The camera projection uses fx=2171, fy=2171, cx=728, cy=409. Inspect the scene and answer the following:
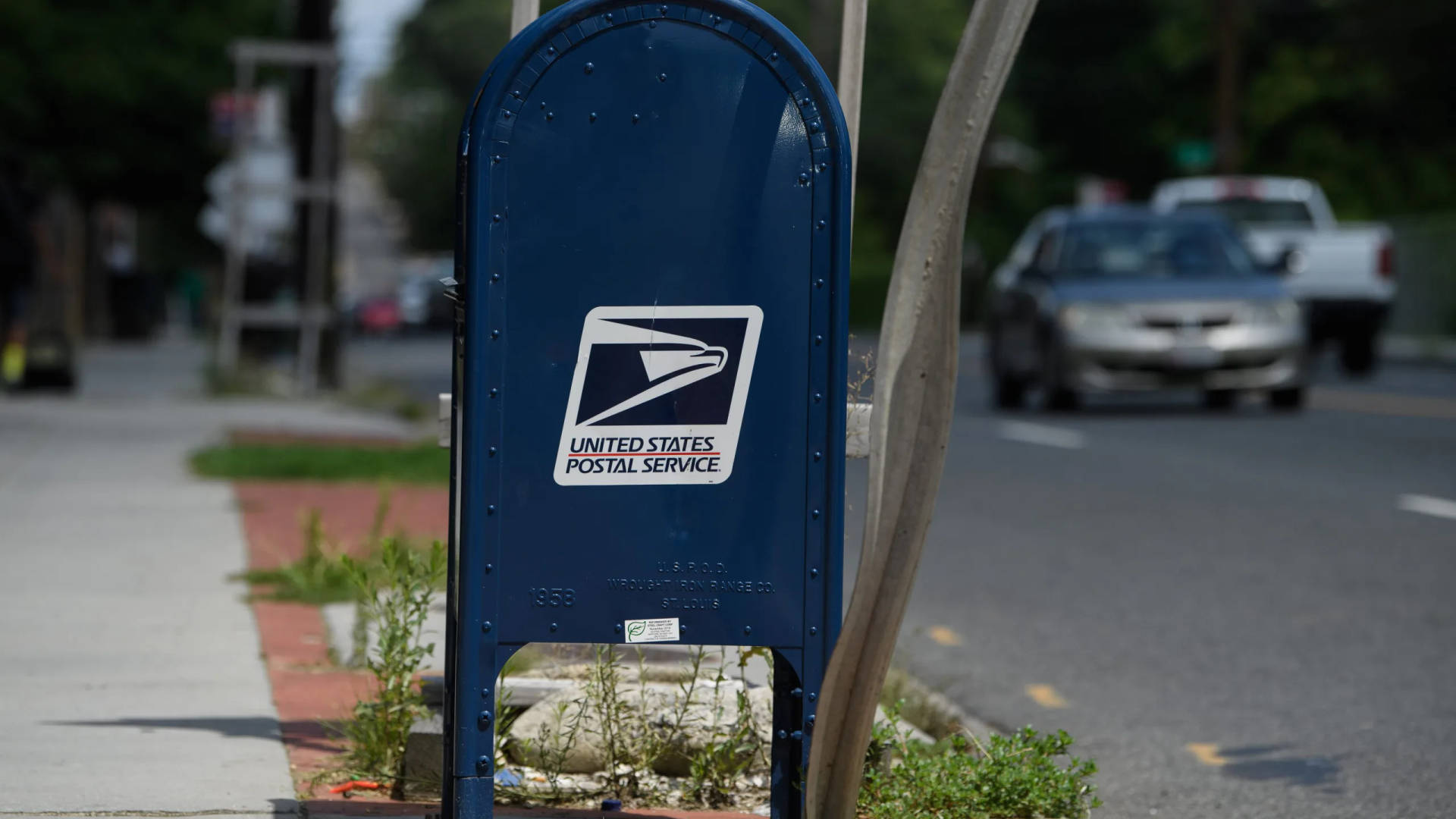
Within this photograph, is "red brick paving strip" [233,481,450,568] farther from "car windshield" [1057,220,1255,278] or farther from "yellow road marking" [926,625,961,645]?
"car windshield" [1057,220,1255,278]

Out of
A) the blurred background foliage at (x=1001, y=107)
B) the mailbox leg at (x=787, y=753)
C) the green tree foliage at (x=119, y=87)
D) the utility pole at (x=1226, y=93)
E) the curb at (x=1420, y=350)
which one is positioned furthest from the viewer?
the utility pole at (x=1226, y=93)

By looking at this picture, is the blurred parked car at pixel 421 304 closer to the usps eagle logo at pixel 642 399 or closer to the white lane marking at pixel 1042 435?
the white lane marking at pixel 1042 435

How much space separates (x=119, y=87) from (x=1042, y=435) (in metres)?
19.7

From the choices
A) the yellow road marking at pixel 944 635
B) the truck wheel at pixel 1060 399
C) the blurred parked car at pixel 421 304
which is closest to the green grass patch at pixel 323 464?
the yellow road marking at pixel 944 635

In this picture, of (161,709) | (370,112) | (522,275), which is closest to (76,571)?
(161,709)

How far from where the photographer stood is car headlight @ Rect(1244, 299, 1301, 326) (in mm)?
17141

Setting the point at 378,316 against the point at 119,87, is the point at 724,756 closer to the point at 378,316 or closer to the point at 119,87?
A: the point at 119,87

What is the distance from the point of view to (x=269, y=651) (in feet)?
21.5

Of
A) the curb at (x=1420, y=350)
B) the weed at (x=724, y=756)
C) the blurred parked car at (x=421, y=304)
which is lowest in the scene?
the blurred parked car at (x=421, y=304)

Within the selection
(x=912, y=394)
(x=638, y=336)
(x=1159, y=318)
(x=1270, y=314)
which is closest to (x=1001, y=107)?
(x=1270, y=314)

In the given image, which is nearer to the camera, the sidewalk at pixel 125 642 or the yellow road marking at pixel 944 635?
the sidewalk at pixel 125 642

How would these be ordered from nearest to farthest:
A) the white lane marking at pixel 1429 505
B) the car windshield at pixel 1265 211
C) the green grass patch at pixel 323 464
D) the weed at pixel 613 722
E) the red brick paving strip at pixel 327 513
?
the weed at pixel 613 722, the red brick paving strip at pixel 327 513, the white lane marking at pixel 1429 505, the green grass patch at pixel 323 464, the car windshield at pixel 1265 211

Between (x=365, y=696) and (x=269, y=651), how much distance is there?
3.03 ft

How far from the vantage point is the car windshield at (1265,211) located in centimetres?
2698
